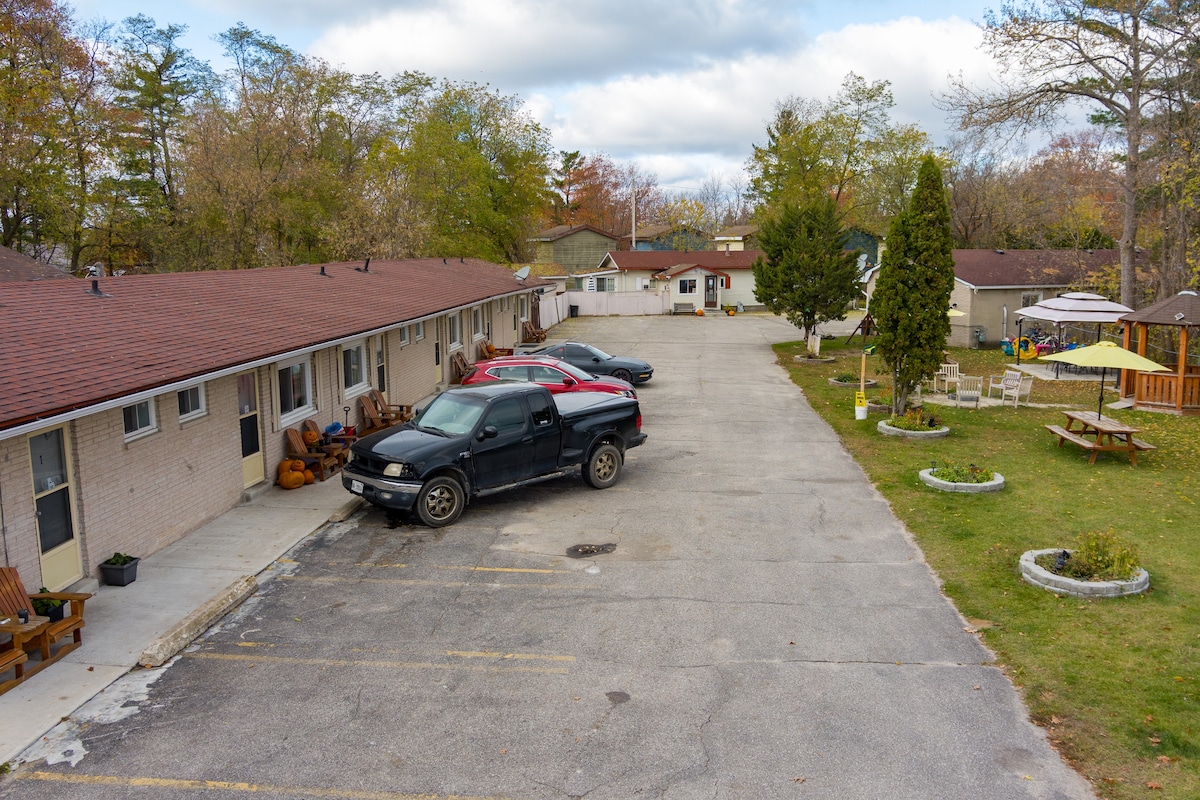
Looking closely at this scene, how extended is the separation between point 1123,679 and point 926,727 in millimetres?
2141

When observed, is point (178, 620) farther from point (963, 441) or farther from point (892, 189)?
point (892, 189)

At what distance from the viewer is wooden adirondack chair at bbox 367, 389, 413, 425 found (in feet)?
58.7

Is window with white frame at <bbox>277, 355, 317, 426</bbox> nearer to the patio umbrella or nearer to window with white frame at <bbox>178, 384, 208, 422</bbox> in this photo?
window with white frame at <bbox>178, 384, 208, 422</bbox>

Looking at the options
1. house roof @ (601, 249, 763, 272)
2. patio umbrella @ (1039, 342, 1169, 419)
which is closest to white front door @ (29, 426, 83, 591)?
patio umbrella @ (1039, 342, 1169, 419)

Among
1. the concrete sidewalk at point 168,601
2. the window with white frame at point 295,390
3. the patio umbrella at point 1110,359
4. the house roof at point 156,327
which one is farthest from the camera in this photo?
the patio umbrella at point 1110,359

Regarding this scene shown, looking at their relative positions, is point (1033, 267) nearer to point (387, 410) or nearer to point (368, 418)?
point (387, 410)

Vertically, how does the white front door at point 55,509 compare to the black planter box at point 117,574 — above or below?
above

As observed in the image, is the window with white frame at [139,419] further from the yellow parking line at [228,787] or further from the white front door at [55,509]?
the yellow parking line at [228,787]

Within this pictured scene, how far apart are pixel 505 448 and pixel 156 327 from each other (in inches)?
204

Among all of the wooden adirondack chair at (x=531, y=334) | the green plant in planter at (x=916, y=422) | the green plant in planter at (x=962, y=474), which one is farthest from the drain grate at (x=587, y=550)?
the wooden adirondack chair at (x=531, y=334)

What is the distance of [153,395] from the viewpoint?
952 centimetres

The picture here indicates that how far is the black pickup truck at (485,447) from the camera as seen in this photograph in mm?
11852

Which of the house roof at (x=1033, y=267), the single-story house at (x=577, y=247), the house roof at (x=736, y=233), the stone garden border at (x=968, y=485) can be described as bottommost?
the stone garden border at (x=968, y=485)

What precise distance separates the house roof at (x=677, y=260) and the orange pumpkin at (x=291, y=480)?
4390 centimetres
